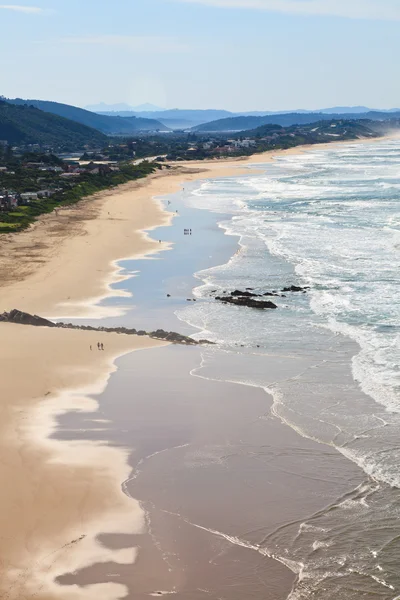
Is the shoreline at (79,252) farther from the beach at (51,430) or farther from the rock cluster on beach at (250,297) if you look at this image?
the rock cluster on beach at (250,297)

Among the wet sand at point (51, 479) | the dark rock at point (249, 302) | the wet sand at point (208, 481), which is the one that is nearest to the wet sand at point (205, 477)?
the wet sand at point (208, 481)

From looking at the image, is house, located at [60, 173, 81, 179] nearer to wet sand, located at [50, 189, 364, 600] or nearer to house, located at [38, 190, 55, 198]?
house, located at [38, 190, 55, 198]

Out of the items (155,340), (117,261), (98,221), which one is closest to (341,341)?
(155,340)

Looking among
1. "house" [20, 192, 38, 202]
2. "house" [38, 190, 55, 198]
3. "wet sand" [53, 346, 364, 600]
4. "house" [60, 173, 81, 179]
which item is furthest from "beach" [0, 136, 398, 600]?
"house" [60, 173, 81, 179]

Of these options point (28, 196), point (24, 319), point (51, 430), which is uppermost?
point (28, 196)

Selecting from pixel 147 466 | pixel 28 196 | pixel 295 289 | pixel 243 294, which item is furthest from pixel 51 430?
pixel 28 196

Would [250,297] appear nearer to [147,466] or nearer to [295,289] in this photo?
[295,289]
